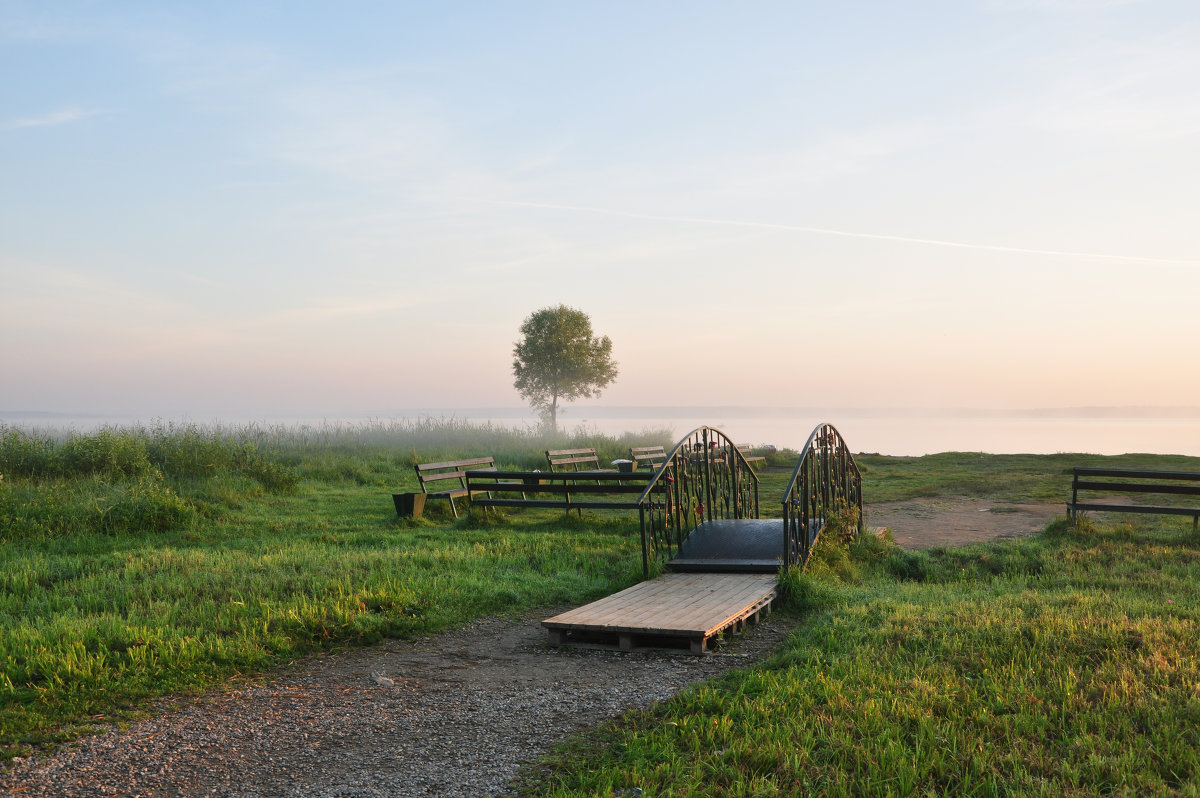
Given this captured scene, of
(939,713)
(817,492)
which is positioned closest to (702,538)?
(817,492)

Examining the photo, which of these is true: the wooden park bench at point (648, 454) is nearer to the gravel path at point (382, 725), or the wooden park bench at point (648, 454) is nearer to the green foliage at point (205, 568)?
the green foliage at point (205, 568)

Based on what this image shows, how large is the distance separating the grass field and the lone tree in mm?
31126

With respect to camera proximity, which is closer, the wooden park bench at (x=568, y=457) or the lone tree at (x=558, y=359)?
the wooden park bench at (x=568, y=457)

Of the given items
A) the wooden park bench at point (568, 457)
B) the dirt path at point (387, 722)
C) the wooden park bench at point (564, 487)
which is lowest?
the dirt path at point (387, 722)

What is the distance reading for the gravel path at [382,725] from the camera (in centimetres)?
414

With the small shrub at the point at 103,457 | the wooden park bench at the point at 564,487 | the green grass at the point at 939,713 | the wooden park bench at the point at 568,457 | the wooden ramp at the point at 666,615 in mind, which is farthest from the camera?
the wooden park bench at the point at 568,457

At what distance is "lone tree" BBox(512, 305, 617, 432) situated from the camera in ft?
150

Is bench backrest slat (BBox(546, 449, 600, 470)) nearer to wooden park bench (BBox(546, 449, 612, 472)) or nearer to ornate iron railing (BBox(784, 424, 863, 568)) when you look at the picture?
wooden park bench (BBox(546, 449, 612, 472))

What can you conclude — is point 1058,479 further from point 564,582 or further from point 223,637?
point 223,637

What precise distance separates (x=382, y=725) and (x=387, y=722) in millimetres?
50

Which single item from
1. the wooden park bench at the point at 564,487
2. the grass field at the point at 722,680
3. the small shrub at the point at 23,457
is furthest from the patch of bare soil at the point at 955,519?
the small shrub at the point at 23,457

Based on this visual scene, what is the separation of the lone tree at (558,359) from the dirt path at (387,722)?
38.8m

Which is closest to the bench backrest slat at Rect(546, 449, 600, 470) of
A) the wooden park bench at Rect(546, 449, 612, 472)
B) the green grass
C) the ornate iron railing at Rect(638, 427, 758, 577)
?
the wooden park bench at Rect(546, 449, 612, 472)

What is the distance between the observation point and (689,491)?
10.5m
